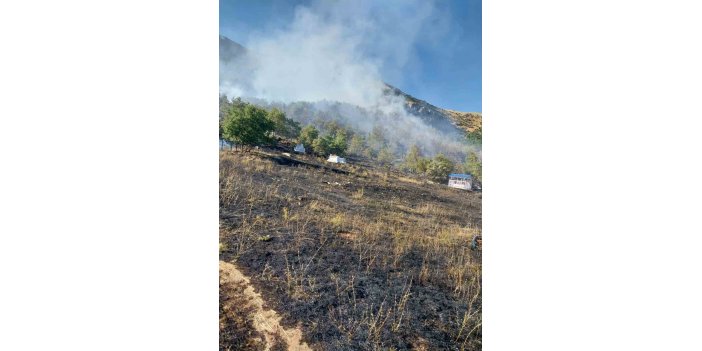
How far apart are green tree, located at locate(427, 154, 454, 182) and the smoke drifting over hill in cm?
25

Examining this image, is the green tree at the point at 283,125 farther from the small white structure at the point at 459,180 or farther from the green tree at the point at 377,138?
the small white structure at the point at 459,180

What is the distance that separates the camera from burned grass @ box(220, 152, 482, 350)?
99.2 inches

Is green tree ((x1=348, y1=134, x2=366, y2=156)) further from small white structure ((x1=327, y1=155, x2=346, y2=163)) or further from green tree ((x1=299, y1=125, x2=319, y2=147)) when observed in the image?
green tree ((x1=299, y1=125, x2=319, y2=147))

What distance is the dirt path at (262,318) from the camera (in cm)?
233

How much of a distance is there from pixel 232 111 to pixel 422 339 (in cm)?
244

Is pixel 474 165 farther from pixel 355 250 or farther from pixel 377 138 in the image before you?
pixel 355 250

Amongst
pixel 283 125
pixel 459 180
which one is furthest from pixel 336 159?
pixel 459 180

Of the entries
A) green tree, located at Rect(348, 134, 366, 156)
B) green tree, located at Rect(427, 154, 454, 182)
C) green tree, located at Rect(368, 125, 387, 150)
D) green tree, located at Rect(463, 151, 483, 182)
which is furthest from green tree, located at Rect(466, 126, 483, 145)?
green tree, located at Rect(348, 134, 366, 156)

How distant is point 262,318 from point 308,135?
68.5 inches

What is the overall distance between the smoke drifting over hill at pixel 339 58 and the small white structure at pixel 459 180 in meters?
0.31
